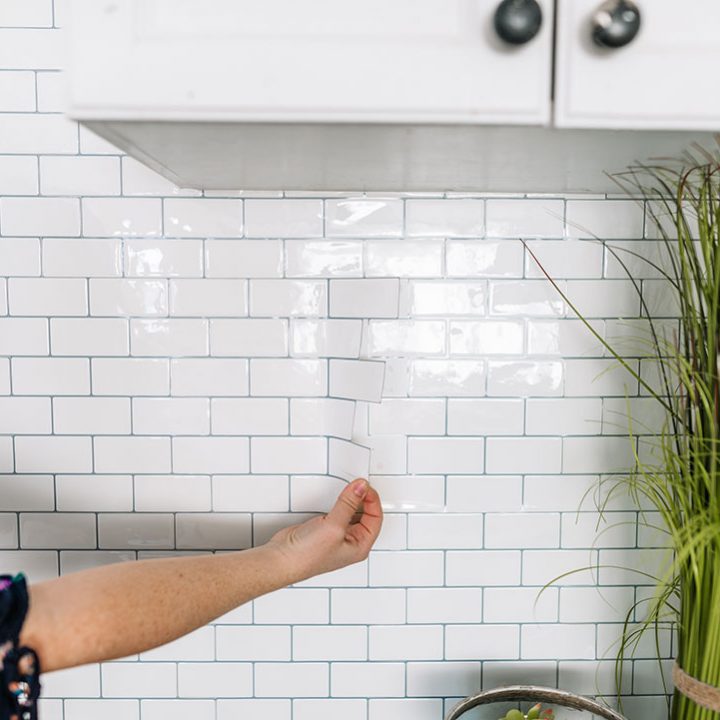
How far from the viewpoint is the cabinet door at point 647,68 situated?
0.69 m

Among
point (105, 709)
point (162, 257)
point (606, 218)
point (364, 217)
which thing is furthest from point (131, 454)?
point (606, 218)

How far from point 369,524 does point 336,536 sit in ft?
0.24

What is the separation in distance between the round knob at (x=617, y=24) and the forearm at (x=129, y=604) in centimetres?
76

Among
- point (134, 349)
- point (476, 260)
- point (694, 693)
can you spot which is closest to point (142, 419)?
point (134, 349)

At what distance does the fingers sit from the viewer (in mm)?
1098

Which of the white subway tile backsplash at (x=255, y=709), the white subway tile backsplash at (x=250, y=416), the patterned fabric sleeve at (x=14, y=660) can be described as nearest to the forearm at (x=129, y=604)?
the patterned fabric sleeve at (x=14, y=660)

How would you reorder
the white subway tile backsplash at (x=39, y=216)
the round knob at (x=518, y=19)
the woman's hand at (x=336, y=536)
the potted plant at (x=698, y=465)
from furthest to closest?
1. the white subway tile backsplash at (x=39, y=216)
2. the woman's hand at (x=336, y=536)
3. the potted plant at (x=698, y=465)
4. the round knob at (x=518, y=19)

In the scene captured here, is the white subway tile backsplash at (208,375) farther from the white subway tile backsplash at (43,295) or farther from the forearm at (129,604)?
the forearm at (129,604)

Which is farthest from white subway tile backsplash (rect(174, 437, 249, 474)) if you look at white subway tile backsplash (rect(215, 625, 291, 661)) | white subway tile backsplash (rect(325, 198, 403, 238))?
white subway tile backsplash (rect(325, 198, 403, 238))

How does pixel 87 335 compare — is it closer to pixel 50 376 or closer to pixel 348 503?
pixel 50 376

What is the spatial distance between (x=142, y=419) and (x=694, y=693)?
89 cm

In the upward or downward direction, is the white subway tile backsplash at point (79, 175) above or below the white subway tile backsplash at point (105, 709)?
above

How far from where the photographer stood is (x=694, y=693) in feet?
2.97

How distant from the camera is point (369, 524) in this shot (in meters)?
1.10
